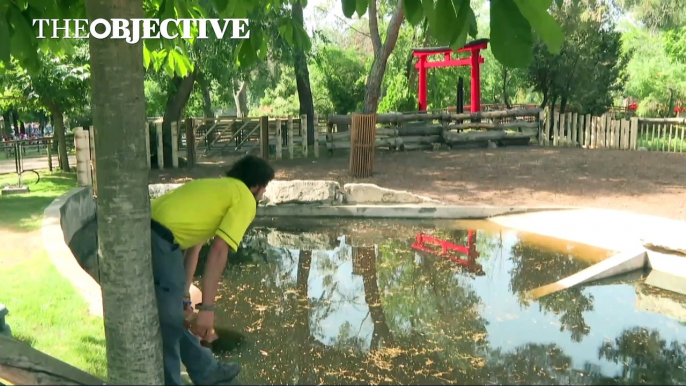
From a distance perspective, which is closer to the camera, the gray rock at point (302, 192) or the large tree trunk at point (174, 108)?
the gray rock at point (302, 192)

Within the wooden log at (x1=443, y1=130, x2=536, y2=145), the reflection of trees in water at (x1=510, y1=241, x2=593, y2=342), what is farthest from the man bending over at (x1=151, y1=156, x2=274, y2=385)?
the wooden log at (x1=443, y1=130, x2=536, y2=145)

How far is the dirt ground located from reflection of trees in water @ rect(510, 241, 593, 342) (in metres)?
3.13

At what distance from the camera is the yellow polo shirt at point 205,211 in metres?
3.26

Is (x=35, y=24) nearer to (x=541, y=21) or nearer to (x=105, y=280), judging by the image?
(x=105, y=280)

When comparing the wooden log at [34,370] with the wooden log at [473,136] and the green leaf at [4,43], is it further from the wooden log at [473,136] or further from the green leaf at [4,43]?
the wooden log at [473,136]

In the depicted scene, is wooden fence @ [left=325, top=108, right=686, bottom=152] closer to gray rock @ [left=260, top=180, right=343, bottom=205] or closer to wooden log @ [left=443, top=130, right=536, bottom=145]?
wooden log @ [left=443, top=130, right=536, bottom=145]

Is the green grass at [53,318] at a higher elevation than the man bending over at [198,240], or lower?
lower

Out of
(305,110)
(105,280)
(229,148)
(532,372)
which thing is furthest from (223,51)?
(105,280)

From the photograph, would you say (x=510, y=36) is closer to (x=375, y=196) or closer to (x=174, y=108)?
(x=375, y=196)

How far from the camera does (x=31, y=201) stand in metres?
10.6

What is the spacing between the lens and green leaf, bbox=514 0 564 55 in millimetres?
1786

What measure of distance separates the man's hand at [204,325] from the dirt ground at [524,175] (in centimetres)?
872

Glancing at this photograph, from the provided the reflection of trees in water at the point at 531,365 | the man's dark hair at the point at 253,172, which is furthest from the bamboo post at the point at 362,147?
the man's dark hair at the point at 253,172

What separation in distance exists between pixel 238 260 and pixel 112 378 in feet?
18.7
